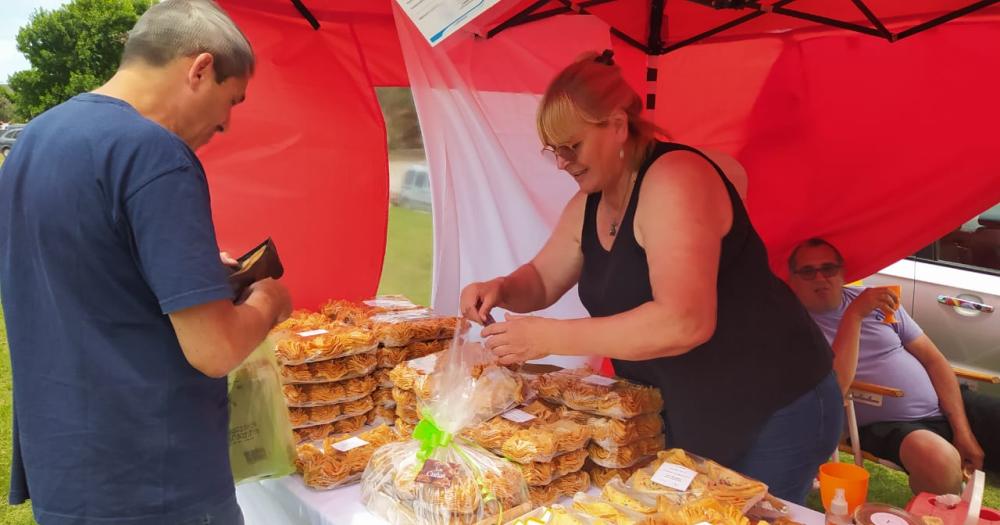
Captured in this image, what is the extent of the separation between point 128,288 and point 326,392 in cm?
93

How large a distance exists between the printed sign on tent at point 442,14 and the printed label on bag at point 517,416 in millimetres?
869

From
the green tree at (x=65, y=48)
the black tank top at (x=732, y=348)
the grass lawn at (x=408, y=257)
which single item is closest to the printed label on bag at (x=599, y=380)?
the black tank top at (x=732, y=348)

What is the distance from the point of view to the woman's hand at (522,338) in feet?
5.18

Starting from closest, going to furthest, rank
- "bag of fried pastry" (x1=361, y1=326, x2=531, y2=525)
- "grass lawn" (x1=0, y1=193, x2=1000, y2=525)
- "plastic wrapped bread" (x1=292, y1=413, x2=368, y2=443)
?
"bag of fried pastry" (x1=361, y1=326, x2=531, y2=525), "plastic wrapped bread" (x1=292, y1=413, x2=368, y2=443), "grass lawn" (x1=0, y1=193, x2=1000, y2=525)

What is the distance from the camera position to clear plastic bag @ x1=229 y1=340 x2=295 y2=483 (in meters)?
1.57

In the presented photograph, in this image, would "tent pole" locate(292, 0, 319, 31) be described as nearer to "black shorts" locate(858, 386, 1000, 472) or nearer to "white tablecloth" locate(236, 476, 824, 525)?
"white tablecloth" locate(236, 476, 824, 525)

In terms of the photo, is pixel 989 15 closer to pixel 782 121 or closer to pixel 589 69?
pixel 782 121

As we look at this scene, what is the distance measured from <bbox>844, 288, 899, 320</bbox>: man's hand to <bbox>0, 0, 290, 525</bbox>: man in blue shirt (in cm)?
271

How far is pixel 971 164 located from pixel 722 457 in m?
1.64

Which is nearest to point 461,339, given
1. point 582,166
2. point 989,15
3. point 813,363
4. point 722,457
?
point 582,166

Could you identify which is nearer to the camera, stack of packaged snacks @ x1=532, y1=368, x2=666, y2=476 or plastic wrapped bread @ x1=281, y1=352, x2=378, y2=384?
stack of packaged snacks @ x1=532, y1=368, x2=666, y2=476

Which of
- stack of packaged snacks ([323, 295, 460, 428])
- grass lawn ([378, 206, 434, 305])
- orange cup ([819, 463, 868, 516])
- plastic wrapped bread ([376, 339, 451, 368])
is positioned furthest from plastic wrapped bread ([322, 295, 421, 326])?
orange cup ([819, 463, 868, 516])

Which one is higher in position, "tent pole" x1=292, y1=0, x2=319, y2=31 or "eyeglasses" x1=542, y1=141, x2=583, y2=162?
"tent pole" x1=292, y1=0, x2=319, y2=31

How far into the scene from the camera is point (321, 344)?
1.99 m
